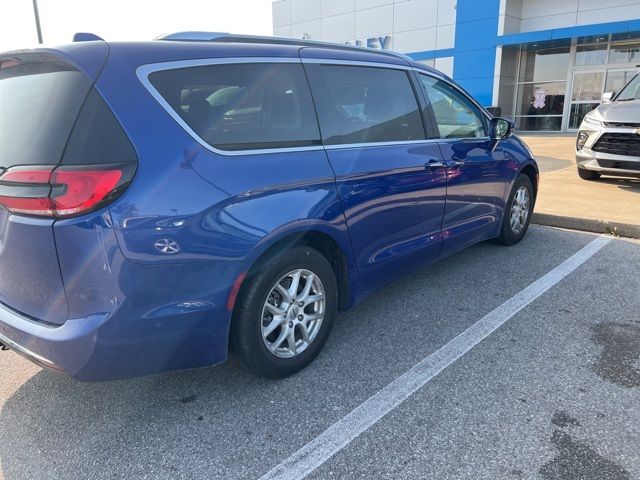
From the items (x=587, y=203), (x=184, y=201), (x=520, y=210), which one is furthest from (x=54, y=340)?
(x=587, y=203)

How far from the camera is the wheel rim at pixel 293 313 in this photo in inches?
109

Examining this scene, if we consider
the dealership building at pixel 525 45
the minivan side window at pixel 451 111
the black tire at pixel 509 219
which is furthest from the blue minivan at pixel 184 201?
the dealership building at pixel 525 45

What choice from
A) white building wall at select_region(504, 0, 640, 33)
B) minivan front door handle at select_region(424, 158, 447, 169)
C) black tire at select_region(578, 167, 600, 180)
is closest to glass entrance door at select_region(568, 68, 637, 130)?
white building wall at select_region(504, 0, 640, 33)

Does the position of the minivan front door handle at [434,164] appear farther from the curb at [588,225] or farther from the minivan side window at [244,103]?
the curb at [588,225]

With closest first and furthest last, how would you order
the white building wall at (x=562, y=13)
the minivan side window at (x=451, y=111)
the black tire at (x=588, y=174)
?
the minivan side window at (x=451, y=111)
the black tire at (x=588, y=174)
the white building wall at (x=562, y=13)

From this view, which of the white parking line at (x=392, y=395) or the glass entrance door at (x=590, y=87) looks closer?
the white parking line at (x=392, y=395)

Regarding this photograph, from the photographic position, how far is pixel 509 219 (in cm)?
509

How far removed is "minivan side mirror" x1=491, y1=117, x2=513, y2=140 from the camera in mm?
4559

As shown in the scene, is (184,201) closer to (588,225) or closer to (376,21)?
(588,225)

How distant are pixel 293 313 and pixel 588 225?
454 centimetres

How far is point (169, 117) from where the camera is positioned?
226 centimetres

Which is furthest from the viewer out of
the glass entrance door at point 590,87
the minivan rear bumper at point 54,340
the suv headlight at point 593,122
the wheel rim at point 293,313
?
the glass entrance door at point 590,87

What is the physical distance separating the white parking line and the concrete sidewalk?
2074 mm

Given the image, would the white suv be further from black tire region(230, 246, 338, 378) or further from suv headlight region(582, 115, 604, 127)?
black tire region(230, 246, 338, 378)
